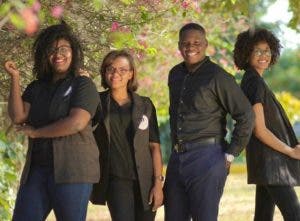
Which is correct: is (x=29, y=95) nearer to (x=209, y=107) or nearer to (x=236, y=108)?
(x=209, y=107)

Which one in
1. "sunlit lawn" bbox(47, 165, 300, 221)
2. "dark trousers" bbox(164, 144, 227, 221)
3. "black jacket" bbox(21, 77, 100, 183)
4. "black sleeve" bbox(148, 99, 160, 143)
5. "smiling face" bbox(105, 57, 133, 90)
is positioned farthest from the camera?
"sunlit lawn" bbox(47, 165, 300, 221)

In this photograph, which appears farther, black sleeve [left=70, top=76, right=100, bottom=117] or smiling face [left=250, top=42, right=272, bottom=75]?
smiling face [left=250, top=42, right=272, bottom=75]

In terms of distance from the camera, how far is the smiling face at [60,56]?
5559mm

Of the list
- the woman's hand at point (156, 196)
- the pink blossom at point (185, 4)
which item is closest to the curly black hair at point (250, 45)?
the woman's hand at point (156, 196)

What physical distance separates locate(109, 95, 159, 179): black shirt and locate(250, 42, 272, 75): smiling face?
3.46 ft

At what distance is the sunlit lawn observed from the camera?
11.8m

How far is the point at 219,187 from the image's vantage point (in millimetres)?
5777

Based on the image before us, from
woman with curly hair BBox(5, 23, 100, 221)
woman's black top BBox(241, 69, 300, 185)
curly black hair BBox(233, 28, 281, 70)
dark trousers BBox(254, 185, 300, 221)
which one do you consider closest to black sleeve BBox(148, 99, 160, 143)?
woman with curly hair BBox(5, 23, 100, 221)

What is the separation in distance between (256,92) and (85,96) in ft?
4.55

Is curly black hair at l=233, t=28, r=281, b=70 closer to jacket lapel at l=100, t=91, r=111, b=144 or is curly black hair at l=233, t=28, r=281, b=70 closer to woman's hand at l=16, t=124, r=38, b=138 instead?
jacket lapel at l=100, t=91, r=111, b=144

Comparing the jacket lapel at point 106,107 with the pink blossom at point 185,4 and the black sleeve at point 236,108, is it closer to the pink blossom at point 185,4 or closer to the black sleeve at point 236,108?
the black sleeve at point 236,108

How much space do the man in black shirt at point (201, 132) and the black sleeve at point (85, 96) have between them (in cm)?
66

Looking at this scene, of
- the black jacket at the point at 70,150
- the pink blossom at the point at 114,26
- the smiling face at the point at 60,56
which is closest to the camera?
the black jacket at the point at 70,150

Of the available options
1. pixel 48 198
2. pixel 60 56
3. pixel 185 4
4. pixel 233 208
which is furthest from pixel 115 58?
pixel 233 208
